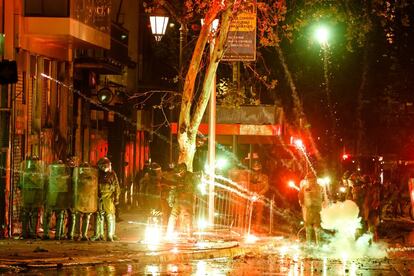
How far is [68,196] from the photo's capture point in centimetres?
1770

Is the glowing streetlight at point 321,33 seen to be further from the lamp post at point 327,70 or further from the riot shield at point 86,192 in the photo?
the riot shield at point 86,192

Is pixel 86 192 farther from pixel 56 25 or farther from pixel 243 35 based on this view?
pixel 243 35

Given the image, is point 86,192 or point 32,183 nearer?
point 86,192

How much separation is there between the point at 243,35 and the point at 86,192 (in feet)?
17.5

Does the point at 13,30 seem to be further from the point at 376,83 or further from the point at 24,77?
the point at 376,83

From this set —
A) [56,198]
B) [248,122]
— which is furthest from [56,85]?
[248,122]

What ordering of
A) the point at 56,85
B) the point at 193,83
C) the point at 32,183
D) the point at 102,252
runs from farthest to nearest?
the point at 56,85, the point at 193,83, the point at 32,183, the point at 102,252

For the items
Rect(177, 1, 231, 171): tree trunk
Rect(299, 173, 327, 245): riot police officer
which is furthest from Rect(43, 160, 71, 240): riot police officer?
Rect(299, 173, 327, 245): riot police officer

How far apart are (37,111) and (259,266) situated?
8713 mm

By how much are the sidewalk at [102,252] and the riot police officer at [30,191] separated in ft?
2.05

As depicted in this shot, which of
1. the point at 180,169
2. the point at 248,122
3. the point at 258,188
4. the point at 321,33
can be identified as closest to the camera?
the point at 180,169

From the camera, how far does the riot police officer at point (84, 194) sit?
17484 millimetres

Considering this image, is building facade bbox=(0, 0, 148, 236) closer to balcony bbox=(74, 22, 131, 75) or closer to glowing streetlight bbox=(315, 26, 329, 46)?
balcony bbox=(74, 22, 131, 75)

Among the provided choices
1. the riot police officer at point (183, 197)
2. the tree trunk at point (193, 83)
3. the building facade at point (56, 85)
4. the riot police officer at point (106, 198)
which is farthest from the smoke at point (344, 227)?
the building facade at point (56, 85)
